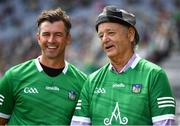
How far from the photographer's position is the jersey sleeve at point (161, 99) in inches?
123

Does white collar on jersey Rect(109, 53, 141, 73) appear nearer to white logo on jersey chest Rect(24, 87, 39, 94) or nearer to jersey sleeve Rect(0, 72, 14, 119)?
white logo on jersey chest Rect(24, 87, 39, 94)

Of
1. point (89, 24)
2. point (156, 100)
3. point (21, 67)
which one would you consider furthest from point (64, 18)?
point (89, 24)

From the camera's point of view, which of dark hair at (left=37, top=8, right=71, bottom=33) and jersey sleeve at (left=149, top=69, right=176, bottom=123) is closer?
jersey sleeve at (left=149, top=69, right=176, bottom=123)

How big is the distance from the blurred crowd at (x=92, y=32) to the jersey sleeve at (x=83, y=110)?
43.0 ft

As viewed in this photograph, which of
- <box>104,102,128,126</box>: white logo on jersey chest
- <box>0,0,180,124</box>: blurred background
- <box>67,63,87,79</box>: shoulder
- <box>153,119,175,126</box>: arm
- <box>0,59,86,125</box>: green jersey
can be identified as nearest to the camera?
<box>153,119,175,126</box>: arm

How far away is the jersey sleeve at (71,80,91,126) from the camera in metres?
3.31

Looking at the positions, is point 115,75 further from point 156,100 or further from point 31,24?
point 31,24

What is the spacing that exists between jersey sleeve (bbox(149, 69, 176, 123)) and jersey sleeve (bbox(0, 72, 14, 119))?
40.7 inches

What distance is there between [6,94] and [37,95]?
0.72 ft

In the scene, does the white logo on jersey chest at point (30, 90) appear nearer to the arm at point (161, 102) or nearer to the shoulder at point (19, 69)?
the shoulder at point (19, 69)

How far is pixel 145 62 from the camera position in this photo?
3.28 m

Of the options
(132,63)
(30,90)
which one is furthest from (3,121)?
(132,63)

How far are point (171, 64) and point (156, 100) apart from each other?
46.9 feet

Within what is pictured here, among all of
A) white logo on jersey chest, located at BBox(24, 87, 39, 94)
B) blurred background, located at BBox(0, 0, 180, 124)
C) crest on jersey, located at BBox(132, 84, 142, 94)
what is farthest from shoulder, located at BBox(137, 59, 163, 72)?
blurred background, located at BBox(0, 0, 180, 124)
